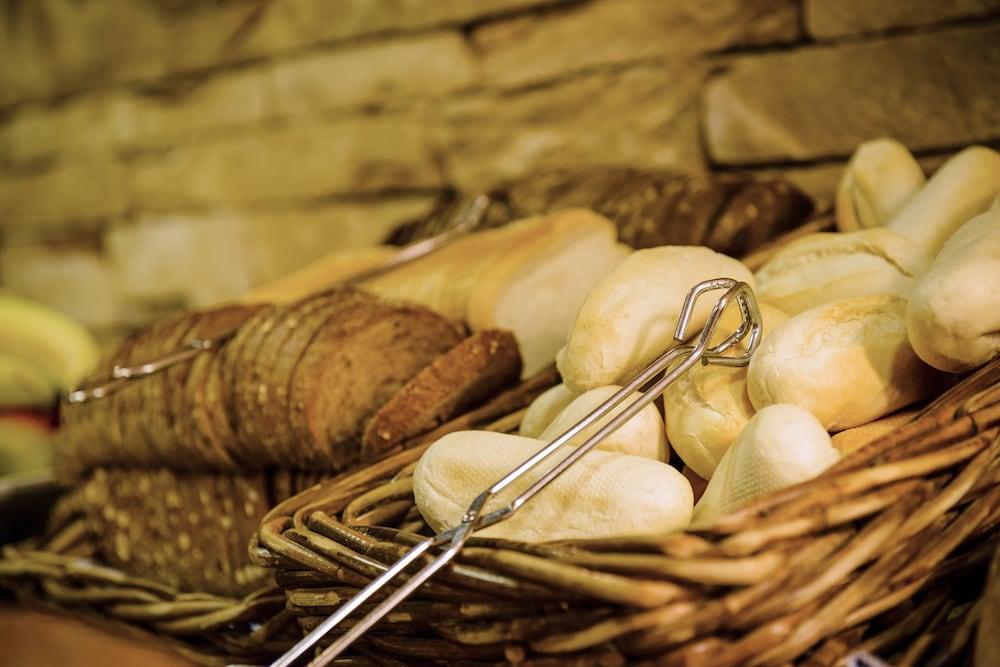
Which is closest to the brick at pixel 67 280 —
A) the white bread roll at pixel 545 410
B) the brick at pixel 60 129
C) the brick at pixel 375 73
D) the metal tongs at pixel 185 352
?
the brick at pixel 60 129

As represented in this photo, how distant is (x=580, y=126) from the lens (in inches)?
60.6

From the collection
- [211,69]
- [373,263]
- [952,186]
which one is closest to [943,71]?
[952,186]

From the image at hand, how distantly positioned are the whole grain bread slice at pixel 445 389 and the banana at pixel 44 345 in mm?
1127

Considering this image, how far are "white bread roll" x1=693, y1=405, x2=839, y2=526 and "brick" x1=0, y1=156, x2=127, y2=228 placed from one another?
204 centimetres

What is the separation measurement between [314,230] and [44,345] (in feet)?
1.98

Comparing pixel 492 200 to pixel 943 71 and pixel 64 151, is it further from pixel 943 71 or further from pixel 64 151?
pixel 64 151

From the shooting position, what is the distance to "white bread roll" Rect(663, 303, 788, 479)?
2.13ft

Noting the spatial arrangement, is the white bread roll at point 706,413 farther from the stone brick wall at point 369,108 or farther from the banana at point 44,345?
the banana at point 44,345

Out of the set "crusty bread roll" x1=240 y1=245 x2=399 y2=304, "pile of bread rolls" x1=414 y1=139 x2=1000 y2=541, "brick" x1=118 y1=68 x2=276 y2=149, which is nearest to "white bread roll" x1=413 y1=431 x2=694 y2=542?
"pile of bread rolls" x1=414 y1=139 x2=1000 y2=541

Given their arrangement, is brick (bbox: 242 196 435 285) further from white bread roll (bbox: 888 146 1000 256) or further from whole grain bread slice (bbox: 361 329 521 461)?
white bread roll (bbox: 888 146 1000 256)

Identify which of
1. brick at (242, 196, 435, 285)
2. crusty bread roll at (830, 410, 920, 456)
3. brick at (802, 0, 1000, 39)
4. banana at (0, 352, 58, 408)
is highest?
brick at (802, 0, 1000, 39)

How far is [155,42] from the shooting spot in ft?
6.73

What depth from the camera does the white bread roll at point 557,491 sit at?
1.88 ft

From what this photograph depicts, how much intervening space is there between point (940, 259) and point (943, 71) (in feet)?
2.20
